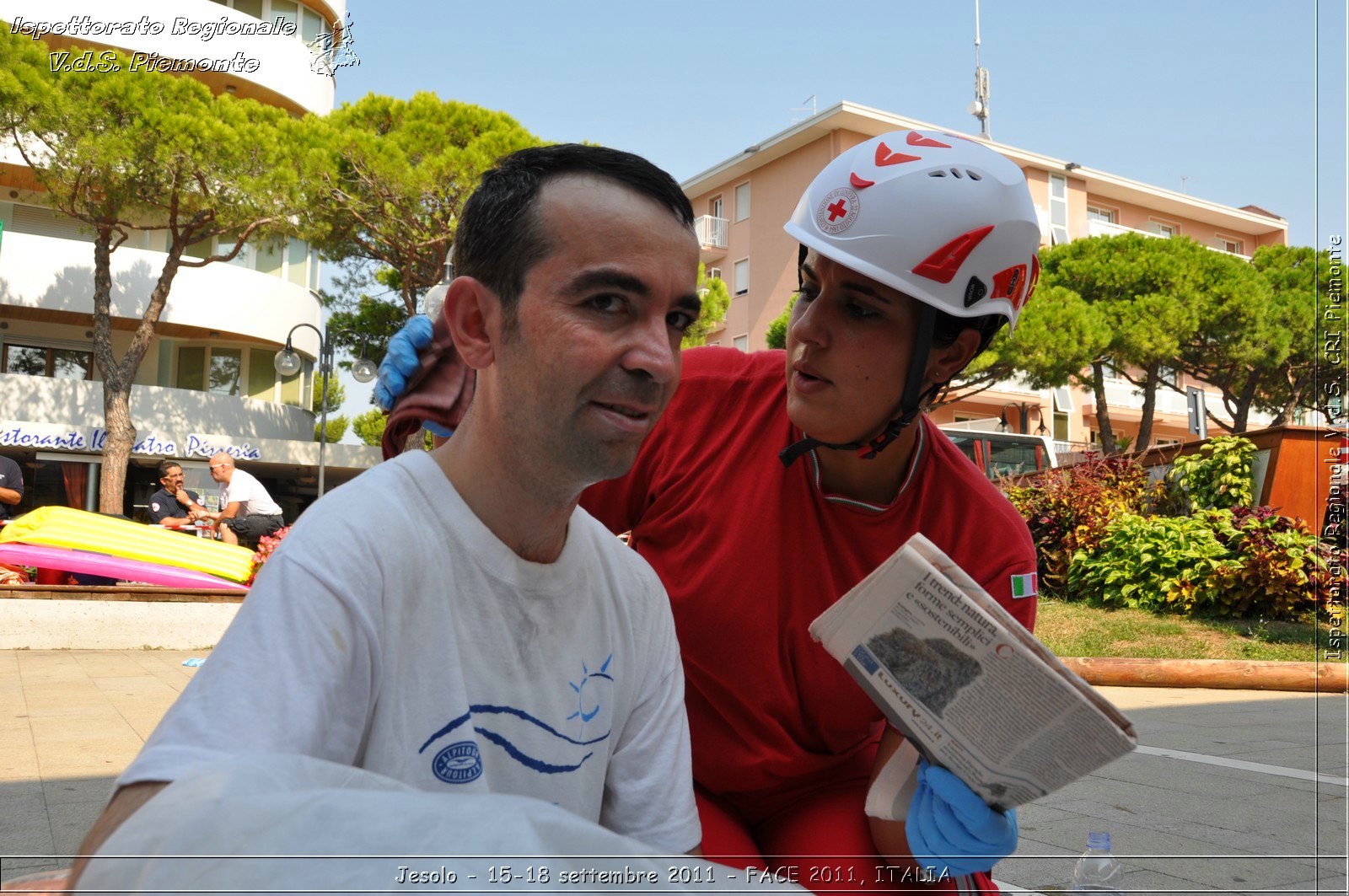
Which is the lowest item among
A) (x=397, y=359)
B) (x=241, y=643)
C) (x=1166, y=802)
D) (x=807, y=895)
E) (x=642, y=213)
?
(x=1166, y=802)

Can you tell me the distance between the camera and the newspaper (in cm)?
189

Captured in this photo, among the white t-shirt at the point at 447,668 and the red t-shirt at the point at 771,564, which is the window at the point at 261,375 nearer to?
the red t-shirt at the point at 771,564

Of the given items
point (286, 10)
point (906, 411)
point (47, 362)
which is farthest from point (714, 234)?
point (906, 411)

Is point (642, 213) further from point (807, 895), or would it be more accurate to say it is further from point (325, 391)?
Result: point (325, 391)

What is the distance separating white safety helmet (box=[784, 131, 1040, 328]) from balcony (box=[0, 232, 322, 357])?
2771 centimetres

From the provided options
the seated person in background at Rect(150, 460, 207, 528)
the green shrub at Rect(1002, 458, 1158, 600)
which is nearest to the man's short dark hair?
the green shrub at Rect(1002, 458, 1158, 600)

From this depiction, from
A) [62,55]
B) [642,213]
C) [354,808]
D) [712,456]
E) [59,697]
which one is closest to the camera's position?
[354,808]

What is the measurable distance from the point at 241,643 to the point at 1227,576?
39.4ft

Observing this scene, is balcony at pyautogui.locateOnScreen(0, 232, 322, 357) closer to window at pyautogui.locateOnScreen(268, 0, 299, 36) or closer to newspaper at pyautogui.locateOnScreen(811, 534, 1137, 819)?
window at pyautogui.locateOnScreen(268, 0, 299, 36)

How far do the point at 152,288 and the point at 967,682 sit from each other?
1170 inches

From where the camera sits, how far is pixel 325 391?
1923 cm

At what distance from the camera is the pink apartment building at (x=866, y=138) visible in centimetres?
3919

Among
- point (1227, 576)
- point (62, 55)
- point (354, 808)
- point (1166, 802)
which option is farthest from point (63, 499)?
point (354, 808)

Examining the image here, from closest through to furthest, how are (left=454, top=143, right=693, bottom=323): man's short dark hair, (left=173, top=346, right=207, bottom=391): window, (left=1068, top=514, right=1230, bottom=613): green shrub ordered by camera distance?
1. (left=454, top=143, right=693, bottom=323): man's short dark hair
2. (left=1068, top=514, right=1230, bottom=613): green shrub
3. (left=173, top=346, right=207, bottom=391): window
